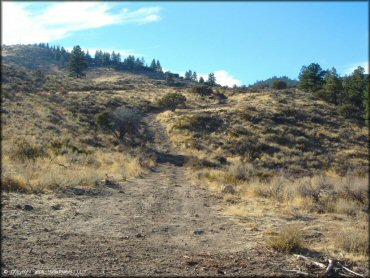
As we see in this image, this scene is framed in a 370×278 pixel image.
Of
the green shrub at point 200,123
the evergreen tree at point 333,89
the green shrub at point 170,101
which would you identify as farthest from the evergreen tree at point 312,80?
the green shrub at point 200,123

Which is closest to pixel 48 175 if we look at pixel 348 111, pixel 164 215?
pixel 164 215

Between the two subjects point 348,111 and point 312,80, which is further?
point 312,80

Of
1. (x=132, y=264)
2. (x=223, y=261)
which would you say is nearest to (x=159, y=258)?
(x=132, y=264)

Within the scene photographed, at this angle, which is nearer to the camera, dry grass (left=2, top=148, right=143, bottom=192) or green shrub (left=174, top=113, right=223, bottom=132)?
dry grass (left=2, top=148, right=143, bottom=192)

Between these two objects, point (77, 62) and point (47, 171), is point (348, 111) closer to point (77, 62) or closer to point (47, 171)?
point (47, 171)

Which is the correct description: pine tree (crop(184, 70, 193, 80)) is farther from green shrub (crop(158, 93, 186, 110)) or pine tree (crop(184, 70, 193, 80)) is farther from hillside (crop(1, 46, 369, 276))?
hillside (crop(1, 46, 369, 276))

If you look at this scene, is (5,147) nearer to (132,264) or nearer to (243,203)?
(243,203)

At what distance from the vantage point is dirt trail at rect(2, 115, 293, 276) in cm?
686

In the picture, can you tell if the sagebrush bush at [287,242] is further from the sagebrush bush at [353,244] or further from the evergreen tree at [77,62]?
the evergreen tree at [77,62]

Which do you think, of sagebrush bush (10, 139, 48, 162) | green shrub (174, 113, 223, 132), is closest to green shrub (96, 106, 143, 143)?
green shrub (174, 113, 223, 132)

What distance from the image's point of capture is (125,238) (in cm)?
855

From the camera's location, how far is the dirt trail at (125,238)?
6863 millimetres

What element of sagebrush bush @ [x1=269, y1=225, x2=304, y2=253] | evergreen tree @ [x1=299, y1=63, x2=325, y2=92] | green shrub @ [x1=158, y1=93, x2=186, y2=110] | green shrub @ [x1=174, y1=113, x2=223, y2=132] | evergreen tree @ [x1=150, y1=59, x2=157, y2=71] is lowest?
sagebrush bush @ [x1=269, y1=225, x2=304, y2=253]

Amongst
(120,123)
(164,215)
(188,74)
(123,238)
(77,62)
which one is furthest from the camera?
(188,74)
